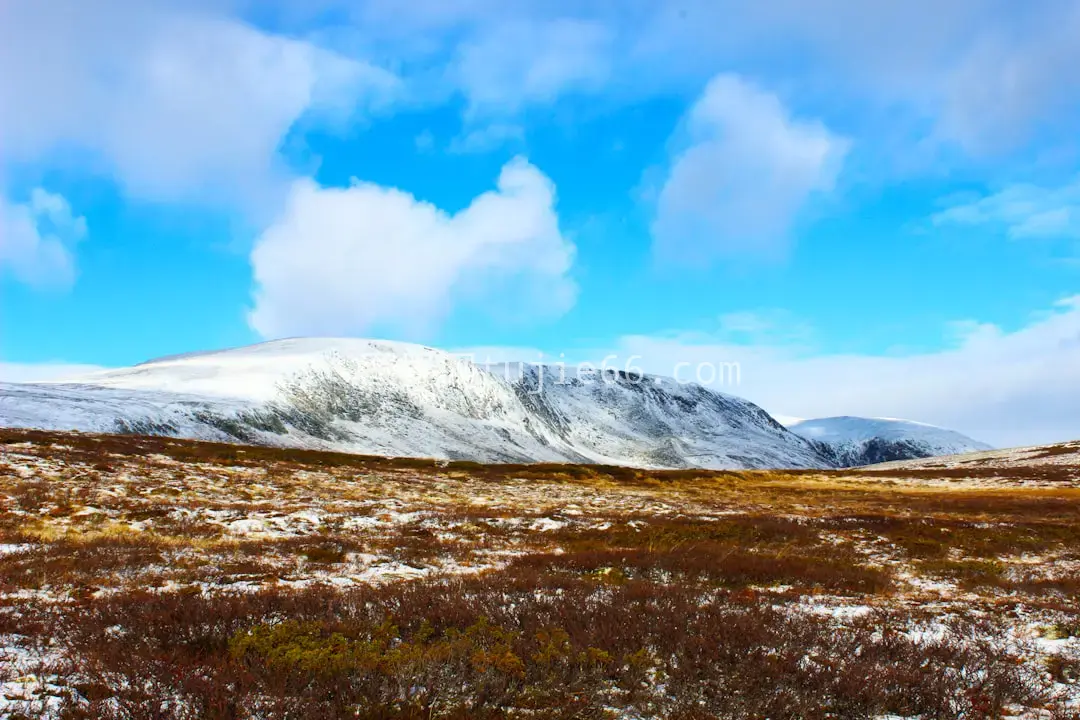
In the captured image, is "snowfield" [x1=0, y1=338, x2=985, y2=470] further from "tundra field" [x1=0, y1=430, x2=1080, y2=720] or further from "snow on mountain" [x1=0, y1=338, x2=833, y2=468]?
"tundra field" [x1=0, y1=430, x2=1080, y2=720]

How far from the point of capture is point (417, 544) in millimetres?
19516

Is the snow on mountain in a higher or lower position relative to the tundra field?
higher

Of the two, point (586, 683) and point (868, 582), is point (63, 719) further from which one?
point (868, 582)

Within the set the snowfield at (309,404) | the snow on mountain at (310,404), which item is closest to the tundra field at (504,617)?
the snowfield at (309,404)

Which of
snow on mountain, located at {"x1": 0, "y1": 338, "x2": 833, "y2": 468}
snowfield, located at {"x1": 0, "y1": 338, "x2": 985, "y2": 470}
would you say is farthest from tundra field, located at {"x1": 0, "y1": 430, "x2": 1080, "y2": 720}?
snow on mountain, located at {"x1": 0, "y1": 338, "x2": 833, "y2": 468}

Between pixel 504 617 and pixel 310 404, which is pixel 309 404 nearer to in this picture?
pixel 310 404

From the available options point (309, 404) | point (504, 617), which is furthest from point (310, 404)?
point (504, 617)

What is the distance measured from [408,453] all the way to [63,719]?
13237 cm

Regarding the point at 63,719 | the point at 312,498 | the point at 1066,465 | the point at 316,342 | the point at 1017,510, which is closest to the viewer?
the point at 63,719

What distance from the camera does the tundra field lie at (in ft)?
22.2

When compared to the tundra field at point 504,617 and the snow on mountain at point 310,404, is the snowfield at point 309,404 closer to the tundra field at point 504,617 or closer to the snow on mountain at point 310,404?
the snow on mountain at point 310,404

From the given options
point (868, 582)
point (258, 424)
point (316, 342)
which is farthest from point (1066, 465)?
point (316, 342)

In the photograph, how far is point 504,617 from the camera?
962 centimetres

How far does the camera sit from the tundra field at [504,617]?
6781mm
